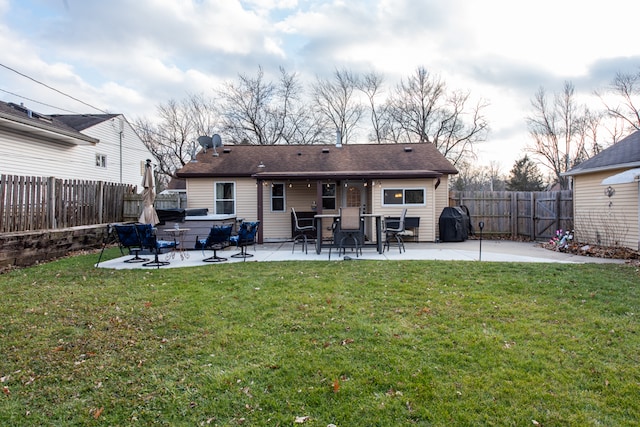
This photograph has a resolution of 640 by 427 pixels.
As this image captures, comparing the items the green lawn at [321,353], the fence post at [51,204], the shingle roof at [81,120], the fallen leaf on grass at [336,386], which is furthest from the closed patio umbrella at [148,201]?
the shingle roof at [81,120]

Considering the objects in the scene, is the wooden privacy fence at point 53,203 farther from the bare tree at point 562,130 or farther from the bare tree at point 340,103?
the bare tree at point 562,130

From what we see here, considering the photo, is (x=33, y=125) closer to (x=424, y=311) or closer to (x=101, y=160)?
(x=101, y=160)

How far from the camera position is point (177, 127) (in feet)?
98.0

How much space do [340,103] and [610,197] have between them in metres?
20.8

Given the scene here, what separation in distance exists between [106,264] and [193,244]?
9.78 ft

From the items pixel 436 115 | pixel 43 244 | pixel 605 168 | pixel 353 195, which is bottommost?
pixel 43 244

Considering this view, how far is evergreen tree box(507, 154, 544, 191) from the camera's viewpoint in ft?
102

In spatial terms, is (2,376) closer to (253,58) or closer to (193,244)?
(193,244)

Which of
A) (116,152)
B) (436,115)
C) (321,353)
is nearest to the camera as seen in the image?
(321,353)

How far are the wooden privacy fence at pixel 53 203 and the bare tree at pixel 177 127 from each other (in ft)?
65.6

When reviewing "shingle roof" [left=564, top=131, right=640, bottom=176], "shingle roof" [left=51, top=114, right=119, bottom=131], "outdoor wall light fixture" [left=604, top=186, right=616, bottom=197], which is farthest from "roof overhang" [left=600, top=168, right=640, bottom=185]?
"shingle roof" [left=51, top=114, right=119, bottom=131]

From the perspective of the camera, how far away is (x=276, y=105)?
91.7ft

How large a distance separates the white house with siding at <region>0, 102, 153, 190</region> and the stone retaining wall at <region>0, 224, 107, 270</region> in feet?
15.6

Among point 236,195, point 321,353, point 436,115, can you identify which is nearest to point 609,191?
point 321,353
